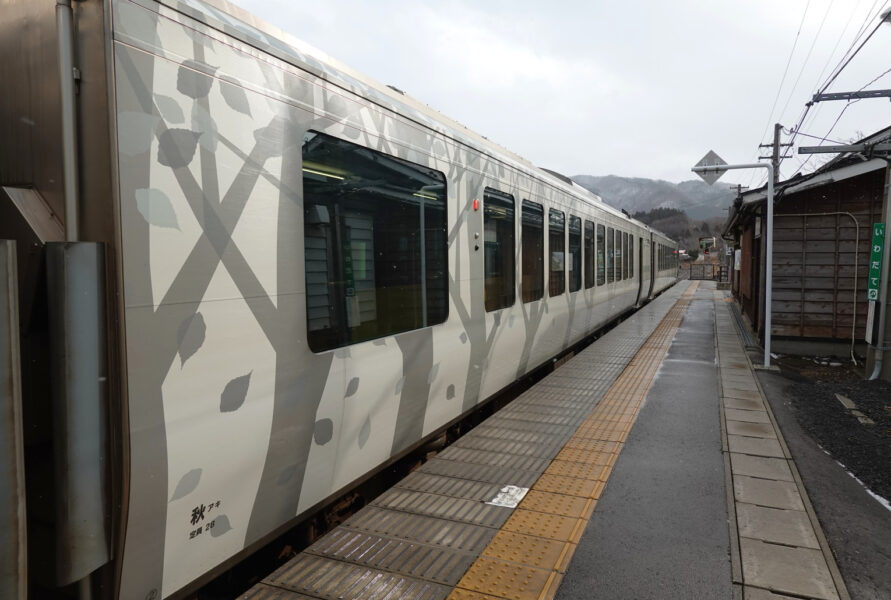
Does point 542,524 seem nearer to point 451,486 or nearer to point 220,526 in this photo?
point 451,486

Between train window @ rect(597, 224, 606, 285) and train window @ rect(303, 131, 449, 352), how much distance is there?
244 inches

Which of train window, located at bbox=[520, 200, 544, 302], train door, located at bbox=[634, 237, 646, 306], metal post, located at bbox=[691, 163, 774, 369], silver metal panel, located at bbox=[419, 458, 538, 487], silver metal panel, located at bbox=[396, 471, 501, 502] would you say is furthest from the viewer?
train door, located at bbox=[634, 237, 646, 306]

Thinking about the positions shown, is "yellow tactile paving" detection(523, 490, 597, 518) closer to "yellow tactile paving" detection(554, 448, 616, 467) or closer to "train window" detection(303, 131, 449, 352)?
→ "yellow tactile paving" detection(554, 448, 616, 467)

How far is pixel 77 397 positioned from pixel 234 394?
0.59m

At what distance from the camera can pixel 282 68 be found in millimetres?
2500

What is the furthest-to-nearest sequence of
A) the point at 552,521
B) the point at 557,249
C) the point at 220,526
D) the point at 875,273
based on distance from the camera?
1. the point at 875,273
2. the point at 557,249
3. the point at 552,521
4. the point at 220,526

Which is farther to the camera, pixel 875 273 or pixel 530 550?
pixel 875 273

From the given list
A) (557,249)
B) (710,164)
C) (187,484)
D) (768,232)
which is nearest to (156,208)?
(187,484)

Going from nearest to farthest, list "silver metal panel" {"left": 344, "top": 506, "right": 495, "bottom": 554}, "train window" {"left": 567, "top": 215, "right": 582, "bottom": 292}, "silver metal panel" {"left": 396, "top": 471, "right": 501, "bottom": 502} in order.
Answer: "silver metal panel" {"left": 344, "top": 506, "right": 495, "bottom": 554}, "silver metal panel" {"left": 396, "top": 471, "right": 501, "bottom": 502}, "train window" {"left": 567, "top": 215, "right": 582, "bottom": 292}

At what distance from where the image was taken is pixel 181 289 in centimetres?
199

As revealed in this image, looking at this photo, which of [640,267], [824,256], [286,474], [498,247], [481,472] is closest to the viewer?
[286,474]

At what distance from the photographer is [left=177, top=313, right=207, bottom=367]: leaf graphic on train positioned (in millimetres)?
2004

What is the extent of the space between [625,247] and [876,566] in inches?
405

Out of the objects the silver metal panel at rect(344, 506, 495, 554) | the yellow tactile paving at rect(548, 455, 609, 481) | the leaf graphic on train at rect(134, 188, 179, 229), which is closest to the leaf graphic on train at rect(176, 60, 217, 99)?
the leaf graphic on train at rect(134, 188, 179, 229)
